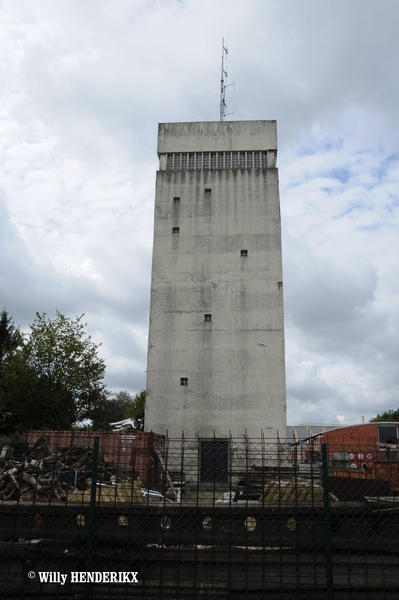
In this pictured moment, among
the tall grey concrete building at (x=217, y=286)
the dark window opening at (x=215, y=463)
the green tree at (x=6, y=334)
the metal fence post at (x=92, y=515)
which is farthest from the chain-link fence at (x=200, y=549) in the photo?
the green tree at (x=6, y=334)

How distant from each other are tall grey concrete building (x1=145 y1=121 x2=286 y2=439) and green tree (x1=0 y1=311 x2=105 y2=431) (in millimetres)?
7750

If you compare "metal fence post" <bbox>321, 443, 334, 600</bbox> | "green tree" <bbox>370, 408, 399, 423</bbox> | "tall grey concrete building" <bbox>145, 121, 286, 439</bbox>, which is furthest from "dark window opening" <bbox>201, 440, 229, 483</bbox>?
"green tree" <bbox>370, 408, 399, 423</bbox>

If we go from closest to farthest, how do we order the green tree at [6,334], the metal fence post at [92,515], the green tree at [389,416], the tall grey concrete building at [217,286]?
the metal fence post at [92,515]
the tall grey concrete building at [217,286]
the green tree at [6,334]
the green tree at [389,416]

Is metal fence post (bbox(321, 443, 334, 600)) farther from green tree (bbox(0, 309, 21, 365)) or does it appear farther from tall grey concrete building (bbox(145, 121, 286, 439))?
green tree (bbox(0, 309, 21, 365))

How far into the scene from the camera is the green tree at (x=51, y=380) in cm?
3422

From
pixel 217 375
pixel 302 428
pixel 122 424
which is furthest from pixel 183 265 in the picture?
pixel 302 428

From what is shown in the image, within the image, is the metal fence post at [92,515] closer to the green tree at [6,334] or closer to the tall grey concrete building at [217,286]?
the tall grey concrete building at [217,286]

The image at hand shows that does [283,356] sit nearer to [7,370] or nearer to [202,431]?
[202,431]

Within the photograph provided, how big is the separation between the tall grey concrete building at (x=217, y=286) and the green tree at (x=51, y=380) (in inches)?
305

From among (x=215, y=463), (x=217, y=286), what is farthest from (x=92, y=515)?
(x=217, y=286)

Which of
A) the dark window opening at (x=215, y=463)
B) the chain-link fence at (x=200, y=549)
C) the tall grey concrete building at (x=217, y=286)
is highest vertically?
the tall grey concrete building at (x=217, y=286)

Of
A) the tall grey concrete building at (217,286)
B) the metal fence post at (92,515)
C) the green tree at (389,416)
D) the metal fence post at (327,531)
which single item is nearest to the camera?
the metal fence post at (327,531)

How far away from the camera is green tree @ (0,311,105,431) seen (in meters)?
34.2

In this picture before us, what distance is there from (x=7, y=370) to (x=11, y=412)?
3870mm
